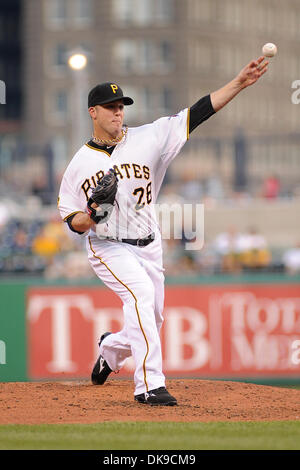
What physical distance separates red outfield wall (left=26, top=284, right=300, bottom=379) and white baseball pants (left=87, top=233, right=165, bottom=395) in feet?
12.6

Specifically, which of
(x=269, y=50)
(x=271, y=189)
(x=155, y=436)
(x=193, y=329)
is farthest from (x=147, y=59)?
(x=155, y=436)

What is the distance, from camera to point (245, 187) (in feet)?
65.4

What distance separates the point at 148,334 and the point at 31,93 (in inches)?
2298

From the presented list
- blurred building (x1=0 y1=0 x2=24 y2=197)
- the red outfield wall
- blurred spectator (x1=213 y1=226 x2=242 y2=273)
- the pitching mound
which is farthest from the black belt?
blurred building (x1=0 y1=0 x2=24 y2=197)

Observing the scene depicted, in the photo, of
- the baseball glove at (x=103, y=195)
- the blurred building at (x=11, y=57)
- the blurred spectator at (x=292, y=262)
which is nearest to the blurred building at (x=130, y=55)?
the blurred building at (x=11, y=57)

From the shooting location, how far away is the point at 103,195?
22.2ft

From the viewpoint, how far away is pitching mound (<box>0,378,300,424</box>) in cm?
675

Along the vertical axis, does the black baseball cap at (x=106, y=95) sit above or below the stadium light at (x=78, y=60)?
below

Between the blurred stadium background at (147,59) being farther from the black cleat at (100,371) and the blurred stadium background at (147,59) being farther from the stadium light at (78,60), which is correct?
the black cleat at (100,371)

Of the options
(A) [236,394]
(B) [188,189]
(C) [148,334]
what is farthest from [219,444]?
(B) [188,189]

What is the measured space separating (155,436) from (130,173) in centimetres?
187

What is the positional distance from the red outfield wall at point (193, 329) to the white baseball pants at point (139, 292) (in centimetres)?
383

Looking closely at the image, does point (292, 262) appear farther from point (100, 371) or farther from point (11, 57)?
point (11, 57)

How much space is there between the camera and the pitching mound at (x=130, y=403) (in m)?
6.75
